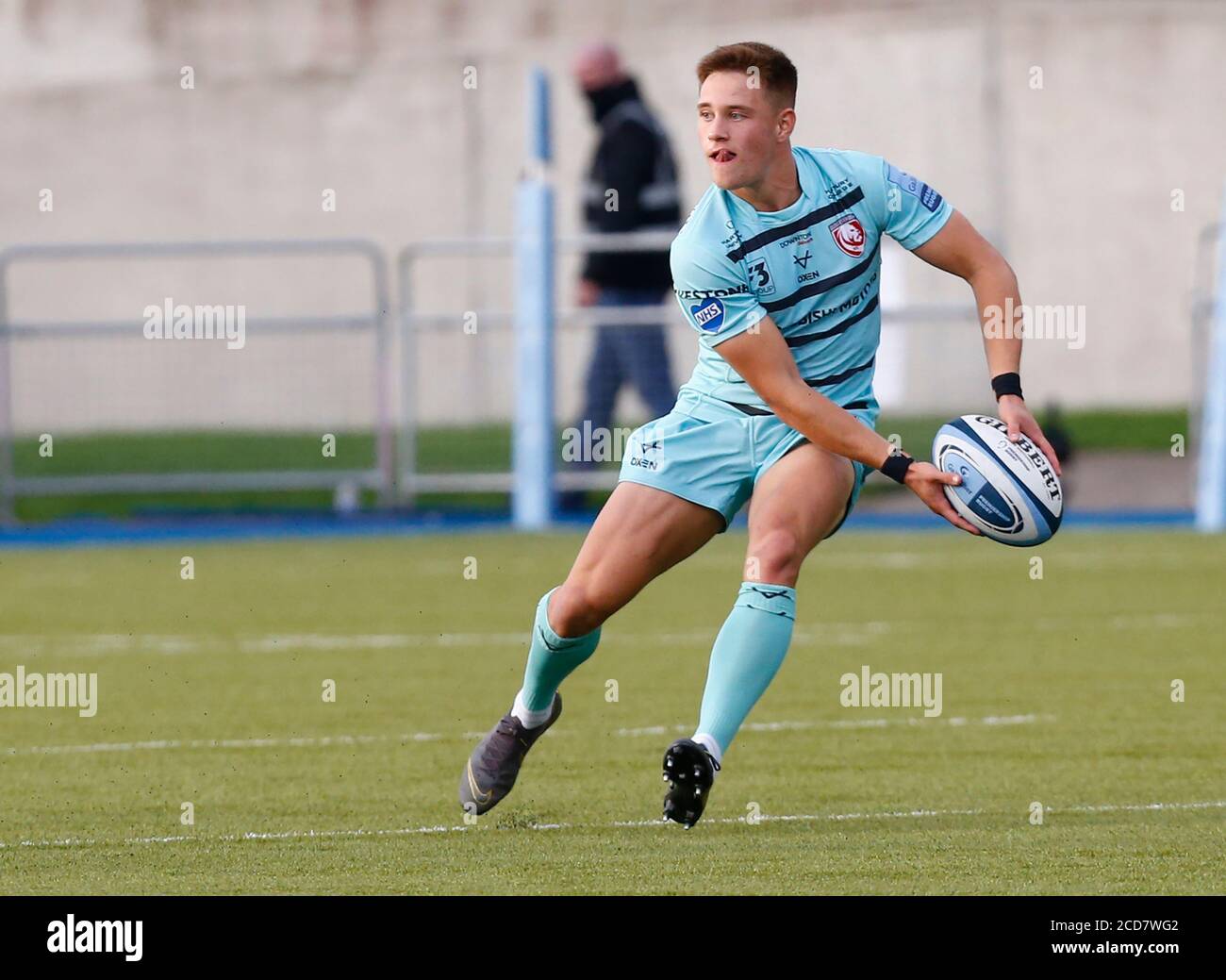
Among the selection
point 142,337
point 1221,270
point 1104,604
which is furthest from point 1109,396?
point 1104,604

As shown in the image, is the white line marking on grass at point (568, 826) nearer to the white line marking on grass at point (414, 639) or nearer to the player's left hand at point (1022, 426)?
the player's left hand at point (1022, 426)

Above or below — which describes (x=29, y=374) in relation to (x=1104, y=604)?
above

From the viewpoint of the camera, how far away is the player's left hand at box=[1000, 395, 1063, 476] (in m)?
6.52

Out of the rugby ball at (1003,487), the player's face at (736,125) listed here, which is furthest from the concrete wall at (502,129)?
the rugby ball at (1003,487)

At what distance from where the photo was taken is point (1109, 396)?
26125 mm

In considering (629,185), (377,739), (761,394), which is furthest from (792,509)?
(629,185)

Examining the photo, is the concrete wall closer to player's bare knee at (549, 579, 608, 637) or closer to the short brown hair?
player's bare knee at (549, 579, 608, 637)

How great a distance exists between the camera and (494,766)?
700 centimetres

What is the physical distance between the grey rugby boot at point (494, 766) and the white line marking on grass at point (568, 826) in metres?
0.14

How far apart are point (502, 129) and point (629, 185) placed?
10.5 metres

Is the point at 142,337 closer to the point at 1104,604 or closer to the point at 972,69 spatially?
the point at 1104,604

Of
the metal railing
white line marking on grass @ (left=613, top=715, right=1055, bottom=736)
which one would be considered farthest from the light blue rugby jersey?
the metal railing

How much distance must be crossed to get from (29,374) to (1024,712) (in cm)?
1145

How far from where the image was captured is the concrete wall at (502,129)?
2675 cm
